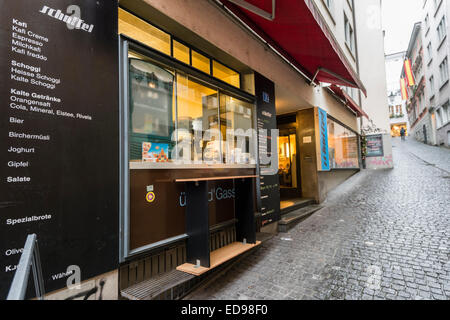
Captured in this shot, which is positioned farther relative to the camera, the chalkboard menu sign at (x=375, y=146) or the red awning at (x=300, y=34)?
the chalkboard menu sign at (x=375, y=146)

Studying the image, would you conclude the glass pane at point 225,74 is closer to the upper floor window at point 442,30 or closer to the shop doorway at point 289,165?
the shop doorway at point 289,165

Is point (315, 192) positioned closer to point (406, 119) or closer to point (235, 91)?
point (235, 91)

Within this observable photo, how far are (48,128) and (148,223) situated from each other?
171 cm

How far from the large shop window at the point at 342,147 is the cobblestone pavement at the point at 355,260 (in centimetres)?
445

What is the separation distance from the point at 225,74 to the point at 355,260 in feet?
14.9

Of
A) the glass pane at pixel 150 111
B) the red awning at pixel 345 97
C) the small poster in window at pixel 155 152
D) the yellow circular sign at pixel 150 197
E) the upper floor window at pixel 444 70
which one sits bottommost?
the yellow circular sign at pixel 150 197

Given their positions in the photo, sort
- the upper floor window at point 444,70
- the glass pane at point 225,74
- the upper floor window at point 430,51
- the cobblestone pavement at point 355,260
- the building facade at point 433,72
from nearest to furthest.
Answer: the cobblestone pavement at point 355,260 → the glass pane at point 225,74 → the upper floor window at point 444,70 → the building facade at point 433,72 → the upper floor window at point 430,51

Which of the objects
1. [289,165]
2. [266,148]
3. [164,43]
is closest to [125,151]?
[164,43]

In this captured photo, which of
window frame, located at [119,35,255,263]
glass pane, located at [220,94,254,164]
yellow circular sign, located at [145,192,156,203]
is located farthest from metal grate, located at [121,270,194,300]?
glass pane, located at [220,94,254,164]

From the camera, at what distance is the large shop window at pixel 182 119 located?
3.55 metres

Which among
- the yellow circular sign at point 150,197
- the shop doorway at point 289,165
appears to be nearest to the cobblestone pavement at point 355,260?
the yellow circular sign at point 150,197

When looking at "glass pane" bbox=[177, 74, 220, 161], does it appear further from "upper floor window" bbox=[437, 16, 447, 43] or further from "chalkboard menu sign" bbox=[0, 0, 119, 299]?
"upper floor window" bbox=[437, 16, 447, 43]

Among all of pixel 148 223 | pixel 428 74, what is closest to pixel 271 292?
pixel 148 223

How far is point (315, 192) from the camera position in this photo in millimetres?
8844
